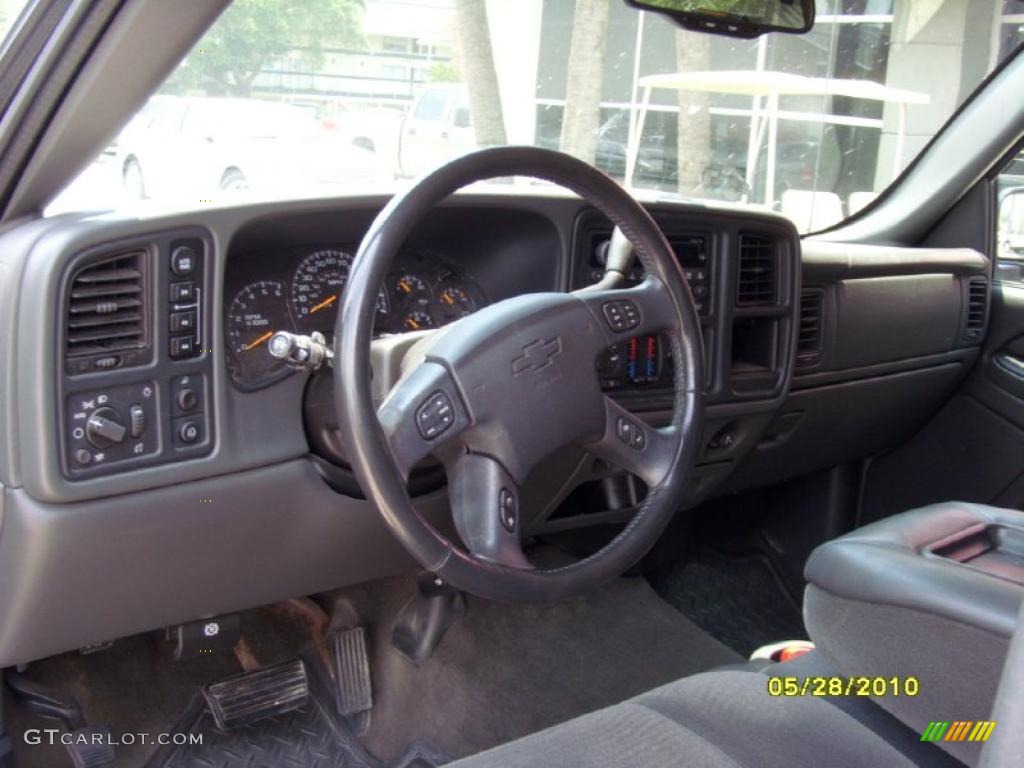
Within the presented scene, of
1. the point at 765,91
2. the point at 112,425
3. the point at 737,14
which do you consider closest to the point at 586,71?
the point at 765,91

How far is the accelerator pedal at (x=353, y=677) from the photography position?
8.52 ft

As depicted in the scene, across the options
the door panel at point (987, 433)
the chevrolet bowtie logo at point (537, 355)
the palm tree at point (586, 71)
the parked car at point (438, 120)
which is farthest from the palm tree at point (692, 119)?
the chevrolet bowtie logo at point (537, 355)

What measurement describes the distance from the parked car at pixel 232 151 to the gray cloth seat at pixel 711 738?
1030 millimetres

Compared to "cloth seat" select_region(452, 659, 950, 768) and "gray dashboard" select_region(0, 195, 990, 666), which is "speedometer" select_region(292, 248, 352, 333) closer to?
"gray dashboard" select_region(0, 195, 990, 666)

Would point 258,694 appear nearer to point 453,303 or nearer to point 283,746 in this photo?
point 283,746

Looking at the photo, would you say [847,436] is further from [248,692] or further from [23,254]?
[23,254]

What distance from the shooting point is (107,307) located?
1.74 meters

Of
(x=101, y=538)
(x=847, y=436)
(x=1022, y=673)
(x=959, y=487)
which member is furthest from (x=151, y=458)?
(x=959, y=487)

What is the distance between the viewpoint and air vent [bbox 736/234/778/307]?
2.56 m

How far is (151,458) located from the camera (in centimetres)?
180

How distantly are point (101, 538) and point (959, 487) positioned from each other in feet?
7.77

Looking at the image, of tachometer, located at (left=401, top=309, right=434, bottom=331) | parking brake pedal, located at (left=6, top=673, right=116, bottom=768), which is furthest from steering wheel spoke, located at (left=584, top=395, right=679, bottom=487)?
parking brake pedal, located at (left=6, top=673, right=116, bottom=768)

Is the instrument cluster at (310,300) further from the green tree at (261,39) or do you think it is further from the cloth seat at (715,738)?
the cloth seat at (715,738)

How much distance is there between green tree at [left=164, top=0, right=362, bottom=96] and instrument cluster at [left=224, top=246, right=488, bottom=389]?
35 centimetres
